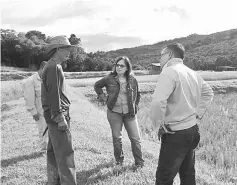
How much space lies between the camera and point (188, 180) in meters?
3.71

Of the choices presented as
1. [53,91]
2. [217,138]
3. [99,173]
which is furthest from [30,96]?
[217,138]

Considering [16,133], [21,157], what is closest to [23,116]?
[16,133]

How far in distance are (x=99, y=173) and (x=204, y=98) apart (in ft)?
7.23

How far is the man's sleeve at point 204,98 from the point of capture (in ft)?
12.4

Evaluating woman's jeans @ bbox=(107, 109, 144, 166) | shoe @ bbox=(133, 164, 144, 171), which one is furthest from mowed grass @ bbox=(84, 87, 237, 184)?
woman's jeans @ bbox=(107, 109, 144, 166)

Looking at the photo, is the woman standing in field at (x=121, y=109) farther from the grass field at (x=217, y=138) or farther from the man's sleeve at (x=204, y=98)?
the grass field at (x=217, y=138)

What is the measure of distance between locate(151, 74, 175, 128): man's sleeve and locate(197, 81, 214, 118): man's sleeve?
0.75 meters

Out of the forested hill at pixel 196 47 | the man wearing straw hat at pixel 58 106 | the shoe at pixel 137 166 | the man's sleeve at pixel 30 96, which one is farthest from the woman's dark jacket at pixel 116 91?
the forested hill at pixel 196 47

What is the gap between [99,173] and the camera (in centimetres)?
484

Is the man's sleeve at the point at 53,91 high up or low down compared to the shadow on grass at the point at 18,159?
up

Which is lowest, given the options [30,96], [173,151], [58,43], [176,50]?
[173,151]

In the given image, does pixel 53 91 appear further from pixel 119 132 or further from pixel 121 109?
pixel 119 132

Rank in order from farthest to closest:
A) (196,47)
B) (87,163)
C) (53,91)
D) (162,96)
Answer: (196,47) < (87,163) < (53,91) < (162,96)

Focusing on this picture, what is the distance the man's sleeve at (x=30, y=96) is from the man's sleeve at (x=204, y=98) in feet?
12.5
